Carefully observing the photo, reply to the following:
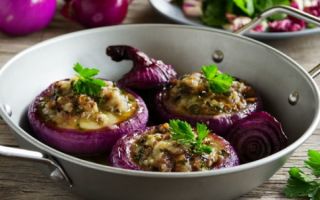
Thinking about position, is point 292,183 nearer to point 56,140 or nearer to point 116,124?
point 116,124

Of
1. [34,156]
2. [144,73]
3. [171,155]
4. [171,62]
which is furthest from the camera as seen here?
[171,62]

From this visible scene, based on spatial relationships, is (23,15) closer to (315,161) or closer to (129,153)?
(129,153)

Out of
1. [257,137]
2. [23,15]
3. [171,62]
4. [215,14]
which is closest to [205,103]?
[257,137]

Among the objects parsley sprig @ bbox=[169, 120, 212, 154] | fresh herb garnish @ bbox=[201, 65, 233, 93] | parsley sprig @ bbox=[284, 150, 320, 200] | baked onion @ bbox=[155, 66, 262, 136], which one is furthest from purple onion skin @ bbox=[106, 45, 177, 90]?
parsley sprig @ bbox=[284, 150, 320, 200]

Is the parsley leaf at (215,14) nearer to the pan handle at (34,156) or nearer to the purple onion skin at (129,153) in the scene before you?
the purple onion skin at (129,153)

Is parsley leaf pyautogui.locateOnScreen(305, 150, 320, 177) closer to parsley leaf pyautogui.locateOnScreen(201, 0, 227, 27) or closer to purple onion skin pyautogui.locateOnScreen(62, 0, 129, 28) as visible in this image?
parsley leaf pyautogui.locateOnScreen(201, 0, 227, 27)

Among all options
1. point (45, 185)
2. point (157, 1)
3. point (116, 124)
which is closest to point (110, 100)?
point (116, 124)
